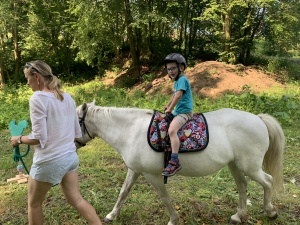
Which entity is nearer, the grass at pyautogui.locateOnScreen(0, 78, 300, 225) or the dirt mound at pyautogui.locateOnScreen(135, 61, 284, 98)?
the grass at pyautogui.locateOnScreen(0, 78, 300, 225)

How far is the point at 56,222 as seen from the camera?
3.41 metres

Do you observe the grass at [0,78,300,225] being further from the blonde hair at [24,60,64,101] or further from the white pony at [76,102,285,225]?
the blonde hair at [24,60,64,101]

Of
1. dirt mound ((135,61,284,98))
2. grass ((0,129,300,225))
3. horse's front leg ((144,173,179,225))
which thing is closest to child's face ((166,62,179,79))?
horse's front leg ((144,173,179,225))

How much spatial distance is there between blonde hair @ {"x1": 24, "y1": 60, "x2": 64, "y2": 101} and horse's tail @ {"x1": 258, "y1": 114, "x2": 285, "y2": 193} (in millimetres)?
2404

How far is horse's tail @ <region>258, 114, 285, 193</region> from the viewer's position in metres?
3.40

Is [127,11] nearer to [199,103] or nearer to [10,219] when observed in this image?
[199,103]

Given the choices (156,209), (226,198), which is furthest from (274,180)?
(156,209)

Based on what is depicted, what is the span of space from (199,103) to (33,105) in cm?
775

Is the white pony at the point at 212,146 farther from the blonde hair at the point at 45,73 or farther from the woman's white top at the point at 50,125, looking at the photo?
the blonde hair at the point at 45,73

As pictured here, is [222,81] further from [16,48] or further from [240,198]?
[16,48]

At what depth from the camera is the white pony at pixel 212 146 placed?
10.2 feet

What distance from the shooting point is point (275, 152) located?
137 inches

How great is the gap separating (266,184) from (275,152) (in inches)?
17.0

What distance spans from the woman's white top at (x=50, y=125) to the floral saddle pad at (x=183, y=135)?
2.98ft
